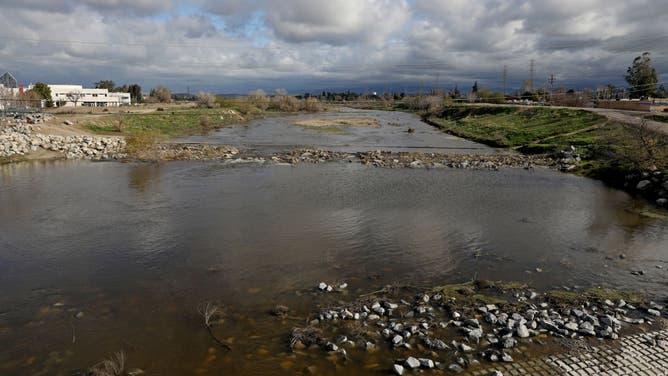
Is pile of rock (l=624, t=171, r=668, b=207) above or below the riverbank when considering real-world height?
below

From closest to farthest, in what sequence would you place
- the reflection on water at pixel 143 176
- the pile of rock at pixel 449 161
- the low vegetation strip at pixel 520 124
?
the reflection on water at pixel 143 176 < the pile of rock at pixel 449 161 < the low vegetation strip at pixel 520 124

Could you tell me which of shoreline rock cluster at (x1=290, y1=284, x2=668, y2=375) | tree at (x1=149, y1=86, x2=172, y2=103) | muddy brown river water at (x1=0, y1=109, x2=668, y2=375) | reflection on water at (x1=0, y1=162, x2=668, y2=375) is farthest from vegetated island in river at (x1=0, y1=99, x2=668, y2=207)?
tree at (x1=149, y1=86, x2=172, y2=103)

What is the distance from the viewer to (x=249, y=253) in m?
15.7

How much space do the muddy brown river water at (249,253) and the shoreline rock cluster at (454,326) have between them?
1.86 ft

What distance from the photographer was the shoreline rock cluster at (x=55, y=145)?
36.1 meters

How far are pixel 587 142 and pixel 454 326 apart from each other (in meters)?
38.1

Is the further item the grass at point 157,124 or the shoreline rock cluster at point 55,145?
the grass at point 157,124

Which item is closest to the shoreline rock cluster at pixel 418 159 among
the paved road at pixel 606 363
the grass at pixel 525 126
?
the grass at pixel 525 126

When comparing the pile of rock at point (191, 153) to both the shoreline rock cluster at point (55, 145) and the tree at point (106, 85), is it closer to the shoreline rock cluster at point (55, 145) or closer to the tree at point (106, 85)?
the shoreline rock cluster at point (55, 145)

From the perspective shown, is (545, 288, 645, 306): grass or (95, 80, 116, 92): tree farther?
(95, 80, 116, 92): tree

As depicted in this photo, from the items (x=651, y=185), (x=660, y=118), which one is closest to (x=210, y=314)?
(x=651, y=185)

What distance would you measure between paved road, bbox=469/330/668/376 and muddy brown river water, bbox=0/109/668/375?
2875 mm

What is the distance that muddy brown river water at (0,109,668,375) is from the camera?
1012 centimetres

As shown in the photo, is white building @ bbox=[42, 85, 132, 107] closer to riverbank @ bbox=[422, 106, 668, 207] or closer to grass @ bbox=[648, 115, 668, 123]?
riverbank @ bbox=[422, 106, 668, 207]
